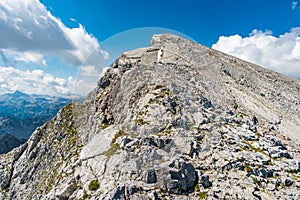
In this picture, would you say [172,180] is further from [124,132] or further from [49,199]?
[49,199]

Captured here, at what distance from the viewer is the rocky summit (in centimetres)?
1755

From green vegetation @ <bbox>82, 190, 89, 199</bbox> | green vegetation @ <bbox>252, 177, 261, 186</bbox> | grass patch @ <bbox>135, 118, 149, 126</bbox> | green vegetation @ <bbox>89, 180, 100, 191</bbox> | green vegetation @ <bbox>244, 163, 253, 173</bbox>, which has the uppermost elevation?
grass patch @ <bbox>135, 118, 149, 126</bbox>

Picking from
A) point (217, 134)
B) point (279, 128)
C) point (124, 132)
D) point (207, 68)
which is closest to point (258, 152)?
point (217, 134)

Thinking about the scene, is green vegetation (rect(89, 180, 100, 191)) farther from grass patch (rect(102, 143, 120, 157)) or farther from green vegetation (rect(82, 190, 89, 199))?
grass patch (rect(102, 143, 120, 157))

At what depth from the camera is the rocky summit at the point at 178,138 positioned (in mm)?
17547

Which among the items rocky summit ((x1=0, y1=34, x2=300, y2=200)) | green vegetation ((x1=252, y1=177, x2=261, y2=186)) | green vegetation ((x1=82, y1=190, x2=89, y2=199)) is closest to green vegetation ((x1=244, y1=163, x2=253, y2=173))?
rocky summit ((x1=0, y1=34, x2=300, y2=200))

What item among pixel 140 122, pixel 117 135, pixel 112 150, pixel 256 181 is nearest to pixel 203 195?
pixel 256 181

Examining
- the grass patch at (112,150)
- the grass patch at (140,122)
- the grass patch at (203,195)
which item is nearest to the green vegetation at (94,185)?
the grass patch at (112,150)

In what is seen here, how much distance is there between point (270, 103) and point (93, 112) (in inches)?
1180

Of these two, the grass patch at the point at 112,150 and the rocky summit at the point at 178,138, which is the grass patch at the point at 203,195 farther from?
the grass patch at the point at 112,150

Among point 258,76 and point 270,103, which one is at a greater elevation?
point 258,76

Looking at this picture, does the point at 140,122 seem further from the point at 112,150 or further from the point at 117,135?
the point at 112,150

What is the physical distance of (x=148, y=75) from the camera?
31516 mm

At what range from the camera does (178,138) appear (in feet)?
71.2
